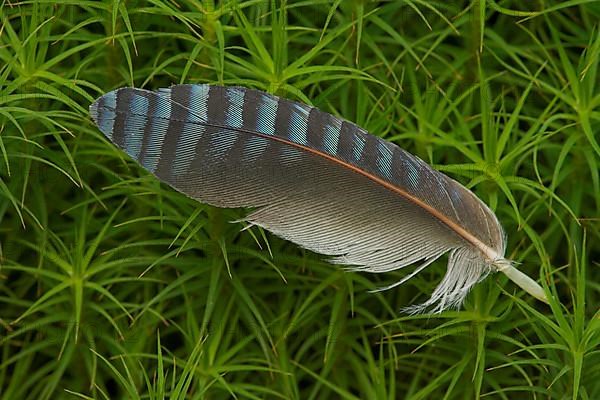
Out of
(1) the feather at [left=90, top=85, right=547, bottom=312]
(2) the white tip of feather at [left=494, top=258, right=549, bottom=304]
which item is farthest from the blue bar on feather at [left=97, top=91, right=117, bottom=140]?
(2) the white tip of feather at [left=494, top=258, right=549, bottom=304]

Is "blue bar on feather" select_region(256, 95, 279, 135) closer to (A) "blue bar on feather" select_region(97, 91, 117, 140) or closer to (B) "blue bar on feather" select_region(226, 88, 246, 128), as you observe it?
(B) "blue bar on feather" select_region(226, 88, 246, 128)

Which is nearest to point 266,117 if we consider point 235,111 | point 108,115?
point 235,111

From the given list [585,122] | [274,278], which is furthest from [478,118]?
[274,278]

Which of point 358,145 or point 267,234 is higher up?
point 358,145

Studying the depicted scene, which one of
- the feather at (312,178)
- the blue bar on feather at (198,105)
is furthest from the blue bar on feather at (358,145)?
the blue bar on feather at (198,105)

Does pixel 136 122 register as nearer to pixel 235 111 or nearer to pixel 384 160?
pixel 235 111

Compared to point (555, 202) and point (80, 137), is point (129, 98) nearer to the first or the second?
point (80, 137)
